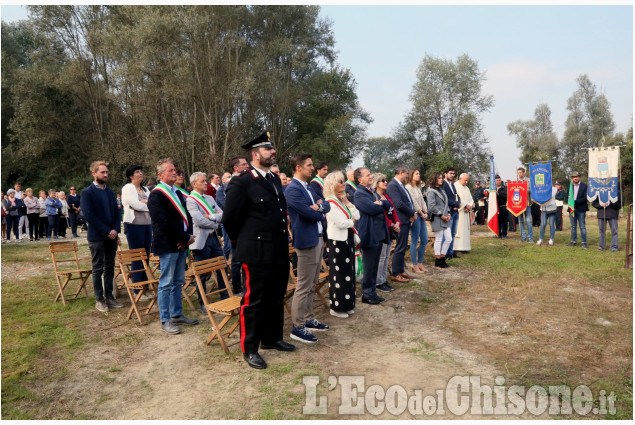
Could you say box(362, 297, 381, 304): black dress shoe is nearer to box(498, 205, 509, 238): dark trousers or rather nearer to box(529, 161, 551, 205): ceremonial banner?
box(529, 161, 551, 205): ceremonial banner

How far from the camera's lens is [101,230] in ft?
19.4

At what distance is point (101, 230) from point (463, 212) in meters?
7.91

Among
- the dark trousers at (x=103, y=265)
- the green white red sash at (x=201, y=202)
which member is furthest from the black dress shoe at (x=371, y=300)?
the dark trousers at (x=103, y=265)

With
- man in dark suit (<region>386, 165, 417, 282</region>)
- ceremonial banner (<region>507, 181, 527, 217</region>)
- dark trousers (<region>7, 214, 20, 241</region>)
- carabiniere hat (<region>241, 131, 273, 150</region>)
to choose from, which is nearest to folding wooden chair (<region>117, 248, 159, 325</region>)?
carabiniere hat (<region>241, 131, 273, 150</region>)

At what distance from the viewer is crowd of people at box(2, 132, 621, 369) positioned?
13.8 feet

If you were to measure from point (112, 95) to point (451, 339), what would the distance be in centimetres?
2632

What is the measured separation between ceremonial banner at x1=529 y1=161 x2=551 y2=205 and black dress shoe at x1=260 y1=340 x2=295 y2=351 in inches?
393

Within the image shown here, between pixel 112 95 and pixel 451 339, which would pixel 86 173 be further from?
pixel 451 339

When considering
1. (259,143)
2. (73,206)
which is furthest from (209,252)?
(73,206)

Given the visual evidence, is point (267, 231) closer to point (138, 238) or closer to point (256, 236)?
point (256, 236)

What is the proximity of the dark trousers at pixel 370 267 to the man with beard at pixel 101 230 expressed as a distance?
3702 millimetres

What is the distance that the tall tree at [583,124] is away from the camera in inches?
1788

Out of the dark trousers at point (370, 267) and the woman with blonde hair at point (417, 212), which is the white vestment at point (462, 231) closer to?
the woman with blonde hair at point (417, 212)

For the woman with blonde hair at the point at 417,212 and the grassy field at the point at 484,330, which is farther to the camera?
the woman with blonde hair at the point at 417,212
